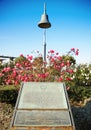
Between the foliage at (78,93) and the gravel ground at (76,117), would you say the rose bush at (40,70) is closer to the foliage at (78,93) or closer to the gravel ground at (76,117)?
the foliage at (78,93)

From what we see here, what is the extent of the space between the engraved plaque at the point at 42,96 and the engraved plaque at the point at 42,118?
15cm

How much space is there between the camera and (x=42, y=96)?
13.7ft

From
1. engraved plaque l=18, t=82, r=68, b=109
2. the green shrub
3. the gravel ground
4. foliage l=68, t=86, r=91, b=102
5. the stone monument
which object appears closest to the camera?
the stone monument

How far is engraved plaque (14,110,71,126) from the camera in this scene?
3512 millimetres

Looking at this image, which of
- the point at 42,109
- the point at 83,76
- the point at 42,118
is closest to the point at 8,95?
the point at 42,109

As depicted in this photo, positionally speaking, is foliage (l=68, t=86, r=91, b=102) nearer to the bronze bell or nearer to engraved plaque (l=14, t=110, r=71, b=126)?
the bronze bell

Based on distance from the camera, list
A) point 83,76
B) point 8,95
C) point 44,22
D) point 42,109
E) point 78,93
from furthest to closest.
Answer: point 83,76 → point 78,93 → point 44,22 → point 8,95 → point 42,109

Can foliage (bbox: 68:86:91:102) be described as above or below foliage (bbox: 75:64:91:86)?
below

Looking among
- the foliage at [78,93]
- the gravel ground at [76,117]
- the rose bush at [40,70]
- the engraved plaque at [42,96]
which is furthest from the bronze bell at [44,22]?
the engraved plaque at [42,96]

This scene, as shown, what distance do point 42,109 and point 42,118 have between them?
24 cm

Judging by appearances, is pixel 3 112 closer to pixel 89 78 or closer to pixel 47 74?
pixel 47 74

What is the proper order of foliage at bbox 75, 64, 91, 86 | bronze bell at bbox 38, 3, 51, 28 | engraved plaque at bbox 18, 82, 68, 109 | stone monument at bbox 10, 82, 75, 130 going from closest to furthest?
1. stone monument at bbox 10, 82, 75, 130
2. engraved plaque at bbox 18, 82, 68, 109
3. bronze bell at bbox 38, 3, 51, 28
4. foliage at bbox 75, 64, 91, 86

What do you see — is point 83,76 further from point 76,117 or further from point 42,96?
point 42,96

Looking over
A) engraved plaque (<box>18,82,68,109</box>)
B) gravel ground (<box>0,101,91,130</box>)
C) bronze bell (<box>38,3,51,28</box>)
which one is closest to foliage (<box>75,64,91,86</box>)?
bronze bell (<box>38,3,51,28</box>)
